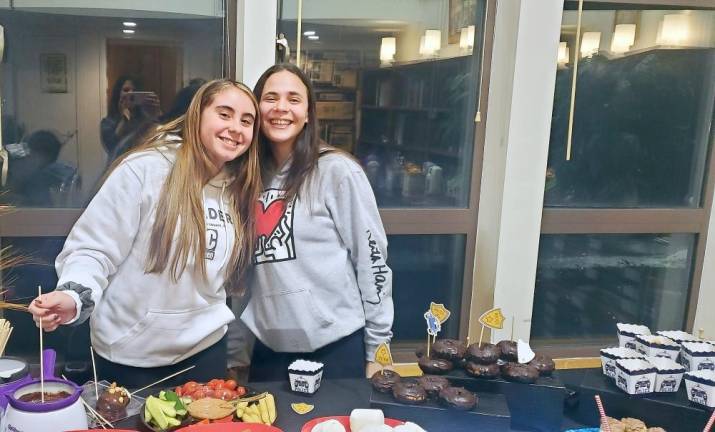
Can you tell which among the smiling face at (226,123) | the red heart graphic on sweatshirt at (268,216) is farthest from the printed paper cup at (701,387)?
the smiling face at (226,123)

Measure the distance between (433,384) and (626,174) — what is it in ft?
5.41

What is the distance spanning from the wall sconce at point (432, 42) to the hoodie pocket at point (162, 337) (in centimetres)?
135

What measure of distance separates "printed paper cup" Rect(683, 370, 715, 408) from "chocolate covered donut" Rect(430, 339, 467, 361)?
0.55 metres

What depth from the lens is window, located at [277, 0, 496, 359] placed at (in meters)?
2.25

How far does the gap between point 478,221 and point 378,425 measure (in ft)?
4.57

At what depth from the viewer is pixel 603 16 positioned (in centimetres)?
241

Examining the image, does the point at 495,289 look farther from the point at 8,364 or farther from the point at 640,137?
the point at 8,364

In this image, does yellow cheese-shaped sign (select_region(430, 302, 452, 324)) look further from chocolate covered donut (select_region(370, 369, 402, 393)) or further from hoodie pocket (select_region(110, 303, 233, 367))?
hoodie pocket (select_region(110, 303, 233, 367))

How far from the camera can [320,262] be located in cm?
169

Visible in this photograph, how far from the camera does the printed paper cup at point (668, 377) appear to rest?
1508 millimetres

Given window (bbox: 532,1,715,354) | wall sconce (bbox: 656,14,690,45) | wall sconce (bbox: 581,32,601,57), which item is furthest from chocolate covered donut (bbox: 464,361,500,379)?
wall sconce (bbox: 656,14,690,45)

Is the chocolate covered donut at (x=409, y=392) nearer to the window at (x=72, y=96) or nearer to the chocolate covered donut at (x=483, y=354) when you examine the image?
the chocolate covered donut at (x=483, y=354)

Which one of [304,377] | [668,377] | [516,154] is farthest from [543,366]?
[516,154]

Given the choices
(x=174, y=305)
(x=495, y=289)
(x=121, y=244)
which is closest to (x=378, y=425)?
(x=174, y=305)
